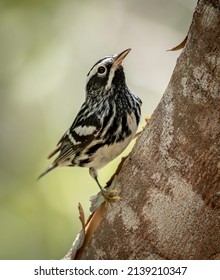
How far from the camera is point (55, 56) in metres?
6.68

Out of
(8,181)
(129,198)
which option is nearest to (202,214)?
(129,198)

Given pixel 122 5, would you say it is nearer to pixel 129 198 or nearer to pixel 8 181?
pixel 8 181

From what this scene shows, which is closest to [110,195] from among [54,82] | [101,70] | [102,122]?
[102,122]

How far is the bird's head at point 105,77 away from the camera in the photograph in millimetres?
4844

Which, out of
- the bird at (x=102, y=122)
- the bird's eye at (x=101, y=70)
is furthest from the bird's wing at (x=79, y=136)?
the bird's eye at (x=101, y=70)

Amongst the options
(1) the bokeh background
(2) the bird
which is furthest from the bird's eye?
(1) the bokeh background

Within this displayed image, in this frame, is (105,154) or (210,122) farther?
(105,154)

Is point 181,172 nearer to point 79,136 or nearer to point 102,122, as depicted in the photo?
point 102,122

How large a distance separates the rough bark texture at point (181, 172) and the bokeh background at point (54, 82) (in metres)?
2.10

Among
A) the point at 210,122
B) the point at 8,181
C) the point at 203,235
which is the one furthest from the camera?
the point at 8,181

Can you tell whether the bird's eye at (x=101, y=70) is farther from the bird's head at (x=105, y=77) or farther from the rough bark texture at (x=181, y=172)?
the rough bark texture at (x=181, y=172)

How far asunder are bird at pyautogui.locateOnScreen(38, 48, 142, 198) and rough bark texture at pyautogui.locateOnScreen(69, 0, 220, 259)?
1068 mm

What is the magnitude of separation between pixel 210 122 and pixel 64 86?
12.1 ft

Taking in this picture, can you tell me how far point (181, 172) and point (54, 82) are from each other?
3.63 metres
